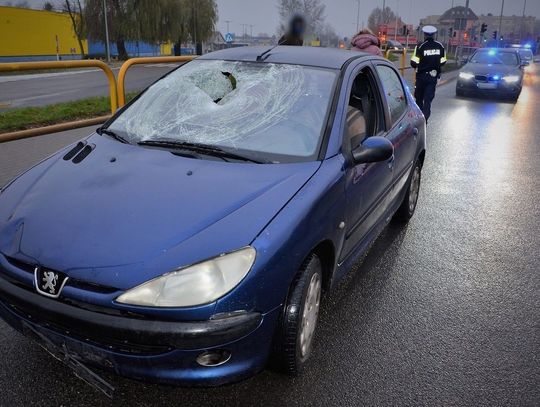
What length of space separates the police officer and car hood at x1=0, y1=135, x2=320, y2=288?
832cm

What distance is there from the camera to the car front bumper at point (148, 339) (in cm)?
198

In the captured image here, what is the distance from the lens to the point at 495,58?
56.0ft

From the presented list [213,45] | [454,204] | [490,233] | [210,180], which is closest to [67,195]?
[210,180]

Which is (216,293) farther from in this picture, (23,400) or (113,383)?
(23,400)

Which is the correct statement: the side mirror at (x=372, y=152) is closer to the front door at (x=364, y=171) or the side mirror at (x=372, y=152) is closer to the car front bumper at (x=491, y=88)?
the front door at (x=364, y=171)

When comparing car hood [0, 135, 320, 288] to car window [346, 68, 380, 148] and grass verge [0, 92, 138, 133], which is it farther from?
grass verge [0, 92, 138, 133]

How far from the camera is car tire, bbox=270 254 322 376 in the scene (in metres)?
2.31

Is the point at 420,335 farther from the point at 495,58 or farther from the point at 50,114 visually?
the point at 495,58

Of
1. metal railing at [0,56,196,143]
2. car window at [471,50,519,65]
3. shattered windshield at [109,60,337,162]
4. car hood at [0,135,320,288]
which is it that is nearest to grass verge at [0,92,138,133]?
metal railing at [0,56,196,143]

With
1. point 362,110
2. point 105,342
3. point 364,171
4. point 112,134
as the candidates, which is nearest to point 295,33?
point 362,110

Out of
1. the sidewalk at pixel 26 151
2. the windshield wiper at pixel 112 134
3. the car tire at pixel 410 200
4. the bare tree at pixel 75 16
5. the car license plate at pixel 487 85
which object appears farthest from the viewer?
the bare tree at pixel 75 16

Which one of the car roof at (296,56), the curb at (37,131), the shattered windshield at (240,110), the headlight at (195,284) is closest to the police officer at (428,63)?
the curb at (37,131)

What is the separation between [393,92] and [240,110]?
156cm

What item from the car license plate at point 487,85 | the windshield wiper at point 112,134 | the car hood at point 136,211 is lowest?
the car license plate at point 487,85
